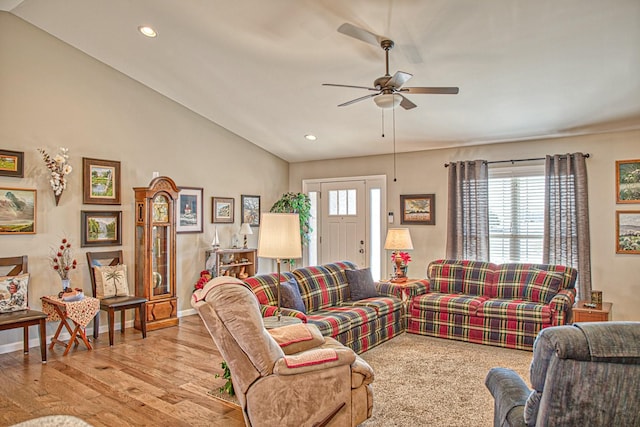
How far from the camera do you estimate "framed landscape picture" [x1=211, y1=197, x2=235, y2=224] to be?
6805mm

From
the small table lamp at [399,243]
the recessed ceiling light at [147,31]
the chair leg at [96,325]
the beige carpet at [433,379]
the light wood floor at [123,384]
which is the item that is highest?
the recessed ceiling light at [147,31]

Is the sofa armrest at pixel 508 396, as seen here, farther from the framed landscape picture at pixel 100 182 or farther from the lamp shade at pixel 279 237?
the framed landscape picture at pixel 100 182

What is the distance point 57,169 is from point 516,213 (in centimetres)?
584

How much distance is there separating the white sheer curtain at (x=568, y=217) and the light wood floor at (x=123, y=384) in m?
4.35

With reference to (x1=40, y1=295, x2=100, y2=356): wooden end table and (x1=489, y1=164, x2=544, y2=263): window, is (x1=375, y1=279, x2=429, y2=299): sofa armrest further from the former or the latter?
(x1=40, y1=295, x2=100, y2=356): wooden end table

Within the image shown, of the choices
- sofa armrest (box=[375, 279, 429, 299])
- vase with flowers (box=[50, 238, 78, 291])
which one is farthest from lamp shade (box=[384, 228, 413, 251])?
vase with flowers (box=[50, 238, 78, 291])

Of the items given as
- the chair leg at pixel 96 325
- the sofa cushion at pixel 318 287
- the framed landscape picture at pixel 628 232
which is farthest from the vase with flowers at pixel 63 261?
the framed landscape picture at pixel 628 232

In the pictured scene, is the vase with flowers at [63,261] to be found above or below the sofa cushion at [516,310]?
above

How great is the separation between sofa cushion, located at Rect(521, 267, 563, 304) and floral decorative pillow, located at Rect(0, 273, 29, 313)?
17.9 feet

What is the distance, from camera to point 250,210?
7.46 m

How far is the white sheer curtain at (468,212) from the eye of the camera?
6.11m

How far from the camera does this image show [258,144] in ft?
24.7

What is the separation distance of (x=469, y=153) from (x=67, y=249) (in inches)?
217

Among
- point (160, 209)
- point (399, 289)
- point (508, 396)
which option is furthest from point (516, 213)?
point (160, 209)
